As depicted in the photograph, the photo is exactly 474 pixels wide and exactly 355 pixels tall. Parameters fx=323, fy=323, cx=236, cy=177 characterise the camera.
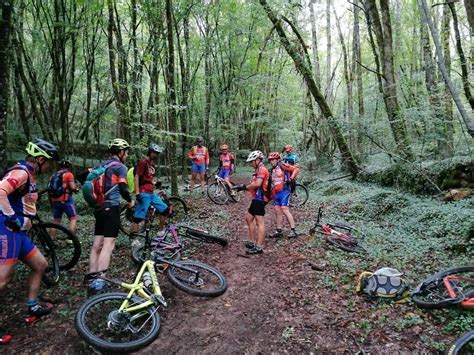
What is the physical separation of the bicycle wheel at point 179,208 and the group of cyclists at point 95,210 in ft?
6.70

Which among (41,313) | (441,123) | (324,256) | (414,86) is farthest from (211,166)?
(41,313)

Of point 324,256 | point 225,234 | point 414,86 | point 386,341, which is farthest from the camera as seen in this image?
point 414,86

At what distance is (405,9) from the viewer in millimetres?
22562

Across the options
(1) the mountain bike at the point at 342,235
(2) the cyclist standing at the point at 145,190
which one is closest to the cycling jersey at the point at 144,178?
(2) the cyclist standing at the point at 145,190

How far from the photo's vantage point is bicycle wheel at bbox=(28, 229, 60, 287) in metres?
5.40

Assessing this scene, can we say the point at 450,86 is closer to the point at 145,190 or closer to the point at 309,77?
the point at 145,190

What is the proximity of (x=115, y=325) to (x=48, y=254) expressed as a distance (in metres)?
2.77

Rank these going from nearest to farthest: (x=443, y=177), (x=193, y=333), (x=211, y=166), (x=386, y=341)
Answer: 1. (x=386, y=341)
2. (x=193, y=333)
3. (x=443, y=177)
4. (x=211, y=166)

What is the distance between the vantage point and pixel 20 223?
4.14 metres

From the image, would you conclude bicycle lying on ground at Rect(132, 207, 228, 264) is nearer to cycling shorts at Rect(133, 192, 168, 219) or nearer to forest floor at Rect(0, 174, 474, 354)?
forest floor at Rect(0, 174, 474, 354)

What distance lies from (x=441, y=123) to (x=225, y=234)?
25.7 ft

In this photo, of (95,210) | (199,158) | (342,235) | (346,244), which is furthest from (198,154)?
(95,210)

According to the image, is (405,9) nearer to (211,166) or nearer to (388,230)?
(211,166)

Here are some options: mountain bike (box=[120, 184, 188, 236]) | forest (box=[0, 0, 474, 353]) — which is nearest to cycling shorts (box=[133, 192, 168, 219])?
mountain bike (box=[120, 184, 188, 236])
